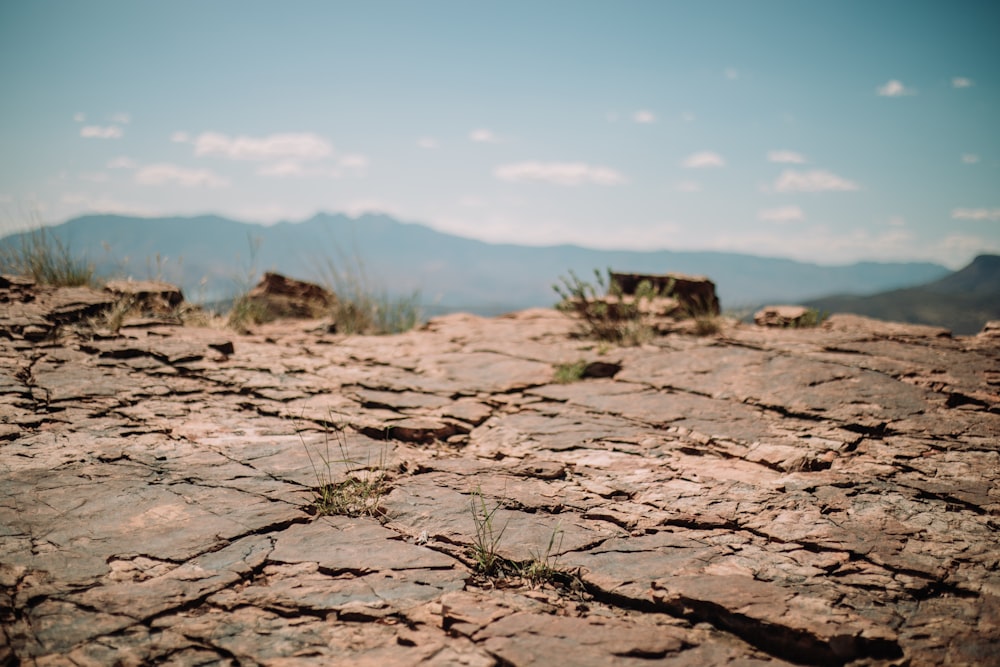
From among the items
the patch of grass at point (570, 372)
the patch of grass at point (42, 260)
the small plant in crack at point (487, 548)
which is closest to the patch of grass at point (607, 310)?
the patch of grass at point (570, 372)

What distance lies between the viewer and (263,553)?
1973 millimetres

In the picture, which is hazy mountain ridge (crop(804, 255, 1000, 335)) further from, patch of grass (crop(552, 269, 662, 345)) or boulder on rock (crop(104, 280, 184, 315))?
boulder on rock (crop(104, 280, 184, 315))

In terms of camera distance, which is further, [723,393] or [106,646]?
[723,393]

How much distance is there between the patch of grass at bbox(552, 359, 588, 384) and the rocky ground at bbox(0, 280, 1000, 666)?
0.12 meters

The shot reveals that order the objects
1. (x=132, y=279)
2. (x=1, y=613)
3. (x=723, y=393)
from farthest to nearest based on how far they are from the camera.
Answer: (x=132, y=279)
(x=723, y=393)
(x=1, y=613)

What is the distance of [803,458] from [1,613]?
3.43 metres

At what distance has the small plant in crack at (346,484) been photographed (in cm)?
234

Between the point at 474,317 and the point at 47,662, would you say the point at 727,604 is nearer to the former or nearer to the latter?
the point at 47,662

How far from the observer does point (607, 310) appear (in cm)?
639

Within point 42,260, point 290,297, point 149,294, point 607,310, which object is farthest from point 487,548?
point 290,297

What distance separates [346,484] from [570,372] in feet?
8.23

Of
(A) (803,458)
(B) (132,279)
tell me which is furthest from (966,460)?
(B) (132,279)

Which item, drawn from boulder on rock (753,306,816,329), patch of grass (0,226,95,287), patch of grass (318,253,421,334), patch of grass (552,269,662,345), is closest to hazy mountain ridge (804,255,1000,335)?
boulder on rock (753,306,816,329)

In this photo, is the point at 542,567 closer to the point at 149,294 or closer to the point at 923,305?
the point at 149,294
